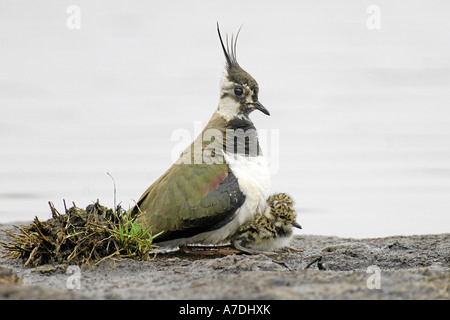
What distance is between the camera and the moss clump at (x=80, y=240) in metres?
6.34

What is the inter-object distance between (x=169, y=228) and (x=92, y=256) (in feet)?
3.37

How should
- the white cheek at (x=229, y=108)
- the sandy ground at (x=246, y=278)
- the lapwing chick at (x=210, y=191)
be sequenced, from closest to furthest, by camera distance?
the sandy ground at (x=246, y=278)
the lapwing chick at (x=210, y=191)
the white cheek at (x=229, y=108)

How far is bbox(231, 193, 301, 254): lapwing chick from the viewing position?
7.43 m

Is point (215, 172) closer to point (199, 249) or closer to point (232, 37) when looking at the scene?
point (199, 249)

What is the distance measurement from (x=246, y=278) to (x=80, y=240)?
7.24 ft

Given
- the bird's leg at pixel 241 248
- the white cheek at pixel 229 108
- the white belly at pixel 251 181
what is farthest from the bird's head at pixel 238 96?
the bird's leg at pixel 241 248

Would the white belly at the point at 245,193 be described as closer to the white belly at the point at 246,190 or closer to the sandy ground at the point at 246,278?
the white belly at the point at 246,190

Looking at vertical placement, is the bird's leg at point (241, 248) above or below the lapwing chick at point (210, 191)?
below

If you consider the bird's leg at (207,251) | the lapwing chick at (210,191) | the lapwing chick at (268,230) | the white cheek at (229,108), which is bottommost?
the bird's leg at (207,251)

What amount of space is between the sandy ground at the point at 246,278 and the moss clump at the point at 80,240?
0.17m

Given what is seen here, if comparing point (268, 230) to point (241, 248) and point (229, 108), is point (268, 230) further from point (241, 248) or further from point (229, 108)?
point (229, 108)

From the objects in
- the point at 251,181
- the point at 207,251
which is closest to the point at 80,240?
the point at 207,251

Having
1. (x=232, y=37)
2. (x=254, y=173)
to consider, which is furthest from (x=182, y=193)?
(x=232, y=37)

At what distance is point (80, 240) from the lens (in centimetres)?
638
